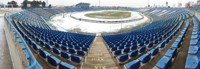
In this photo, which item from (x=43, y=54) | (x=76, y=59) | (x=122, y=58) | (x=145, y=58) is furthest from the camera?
(x=122, y=58)

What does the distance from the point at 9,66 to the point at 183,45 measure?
913cm

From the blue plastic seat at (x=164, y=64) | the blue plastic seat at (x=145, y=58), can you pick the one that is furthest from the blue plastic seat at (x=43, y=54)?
the blue plastic seat at (x=164, y=64)

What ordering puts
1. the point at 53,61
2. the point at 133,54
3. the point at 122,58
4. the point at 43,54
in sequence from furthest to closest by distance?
the point at 133,54 → the point at 122,58 → the point at 43,54 → the point at 53,61

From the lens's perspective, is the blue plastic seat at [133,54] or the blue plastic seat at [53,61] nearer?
the blue plastic seat at [53,61]

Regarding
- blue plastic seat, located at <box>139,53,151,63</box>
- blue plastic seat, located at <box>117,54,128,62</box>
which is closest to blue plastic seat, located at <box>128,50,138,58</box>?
blue plastic seat, located at <box>117,54,128,62</box>

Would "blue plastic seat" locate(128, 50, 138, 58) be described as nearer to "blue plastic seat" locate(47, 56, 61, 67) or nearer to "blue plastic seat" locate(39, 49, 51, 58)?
"blue plastic seat" locate(47, 56, 61, 67)

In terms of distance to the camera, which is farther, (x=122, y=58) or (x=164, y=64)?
(x=122, y=58)

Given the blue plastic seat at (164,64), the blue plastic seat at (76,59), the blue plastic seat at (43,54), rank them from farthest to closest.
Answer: the blue plastic seat at (76,59) → the blue plastic seat at (43,54) → the blue plastic seat at (164,64)

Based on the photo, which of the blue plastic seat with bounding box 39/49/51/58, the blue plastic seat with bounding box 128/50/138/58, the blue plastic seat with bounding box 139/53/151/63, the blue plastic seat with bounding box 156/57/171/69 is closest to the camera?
the blue plastic seat with bounding box 156/57/171/69

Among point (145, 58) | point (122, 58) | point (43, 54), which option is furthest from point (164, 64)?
point (43, 54)

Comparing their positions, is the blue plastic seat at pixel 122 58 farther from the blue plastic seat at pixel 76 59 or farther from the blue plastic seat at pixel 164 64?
the blue plastic seat at pixel 164 64

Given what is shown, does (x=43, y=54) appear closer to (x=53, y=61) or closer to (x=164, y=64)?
(x=53, y=61)

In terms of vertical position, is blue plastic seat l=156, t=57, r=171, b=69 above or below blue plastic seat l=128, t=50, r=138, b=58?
above

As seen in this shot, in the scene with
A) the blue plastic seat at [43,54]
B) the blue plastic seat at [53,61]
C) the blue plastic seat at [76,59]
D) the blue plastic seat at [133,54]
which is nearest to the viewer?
the blue plastic seat at [53,61]
